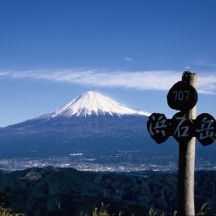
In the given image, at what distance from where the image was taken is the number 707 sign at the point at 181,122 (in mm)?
6051

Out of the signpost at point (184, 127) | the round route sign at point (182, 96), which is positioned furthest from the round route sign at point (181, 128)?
the round route sign at point (182, 96)

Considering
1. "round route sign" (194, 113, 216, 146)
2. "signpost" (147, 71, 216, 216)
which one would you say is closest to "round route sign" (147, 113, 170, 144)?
"signpost" (147, 71, 216, 216)

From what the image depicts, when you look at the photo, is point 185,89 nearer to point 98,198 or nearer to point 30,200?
point 98,198

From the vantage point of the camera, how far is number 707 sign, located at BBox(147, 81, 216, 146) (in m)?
6.05

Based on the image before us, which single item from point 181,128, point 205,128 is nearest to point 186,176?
point 181,128

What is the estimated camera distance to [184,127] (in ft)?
20.5

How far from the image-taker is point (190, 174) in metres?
6.51

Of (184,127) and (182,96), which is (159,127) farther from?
(182,96)

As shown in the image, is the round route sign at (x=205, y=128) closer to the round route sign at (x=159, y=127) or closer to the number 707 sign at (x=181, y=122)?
the number 707 sign at (x=181, y=122)

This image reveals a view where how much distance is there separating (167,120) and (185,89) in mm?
434

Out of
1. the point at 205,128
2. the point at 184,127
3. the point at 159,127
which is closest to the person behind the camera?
the point at 205,128

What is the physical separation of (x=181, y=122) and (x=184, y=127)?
0.07m

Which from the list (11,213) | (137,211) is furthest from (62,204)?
(11,213)

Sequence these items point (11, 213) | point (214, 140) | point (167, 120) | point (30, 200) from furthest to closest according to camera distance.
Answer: point (30, 200), point (11, 213), point (167, 120), point (214, 140)
